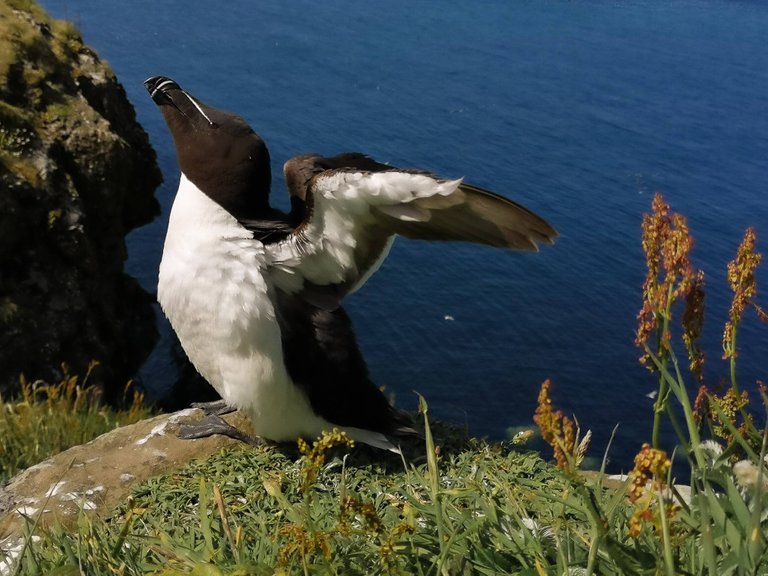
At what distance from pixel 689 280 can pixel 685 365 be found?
999 cm

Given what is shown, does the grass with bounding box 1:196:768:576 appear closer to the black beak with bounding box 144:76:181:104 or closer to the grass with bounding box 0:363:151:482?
the black beak with bounding box 144:76:181:104

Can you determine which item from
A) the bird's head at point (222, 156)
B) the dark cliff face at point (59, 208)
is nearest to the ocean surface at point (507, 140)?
the dark cliff face at point (59, 208)

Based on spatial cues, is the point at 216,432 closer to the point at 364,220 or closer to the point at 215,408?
the point at 215,408

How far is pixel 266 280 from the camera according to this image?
452 cm

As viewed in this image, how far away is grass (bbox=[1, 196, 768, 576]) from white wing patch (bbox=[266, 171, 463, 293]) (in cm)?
100

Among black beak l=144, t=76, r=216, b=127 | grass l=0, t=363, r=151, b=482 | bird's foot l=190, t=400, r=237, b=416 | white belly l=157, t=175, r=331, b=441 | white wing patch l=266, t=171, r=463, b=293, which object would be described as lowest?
grass l=0, t=363, r=151, b=482

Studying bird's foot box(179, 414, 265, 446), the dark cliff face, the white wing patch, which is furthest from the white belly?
the dark cliff face

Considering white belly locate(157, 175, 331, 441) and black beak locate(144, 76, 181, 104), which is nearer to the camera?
white belly locate(157, 175, 331, 441)

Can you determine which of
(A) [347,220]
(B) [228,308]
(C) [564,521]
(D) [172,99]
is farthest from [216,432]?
(C) [564,521]

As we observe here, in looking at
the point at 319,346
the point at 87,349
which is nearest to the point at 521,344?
the point at 87,349

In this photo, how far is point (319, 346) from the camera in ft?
15.3

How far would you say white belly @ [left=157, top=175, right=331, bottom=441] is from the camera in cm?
442

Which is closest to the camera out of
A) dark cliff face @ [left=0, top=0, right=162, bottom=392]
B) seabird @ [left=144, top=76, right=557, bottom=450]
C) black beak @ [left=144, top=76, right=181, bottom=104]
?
seabird @ [left=144, top=76, right=557, bottom=450]

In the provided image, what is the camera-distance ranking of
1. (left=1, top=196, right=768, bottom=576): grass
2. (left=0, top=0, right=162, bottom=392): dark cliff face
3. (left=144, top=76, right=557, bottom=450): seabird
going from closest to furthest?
1. (left=1, top=196, right=768, bottom=576): grass
2. (left=144, top=76, right=557, bottom=450): seabird
3. (left=0, top=0, right=162, bottom=392): dark cliff face
